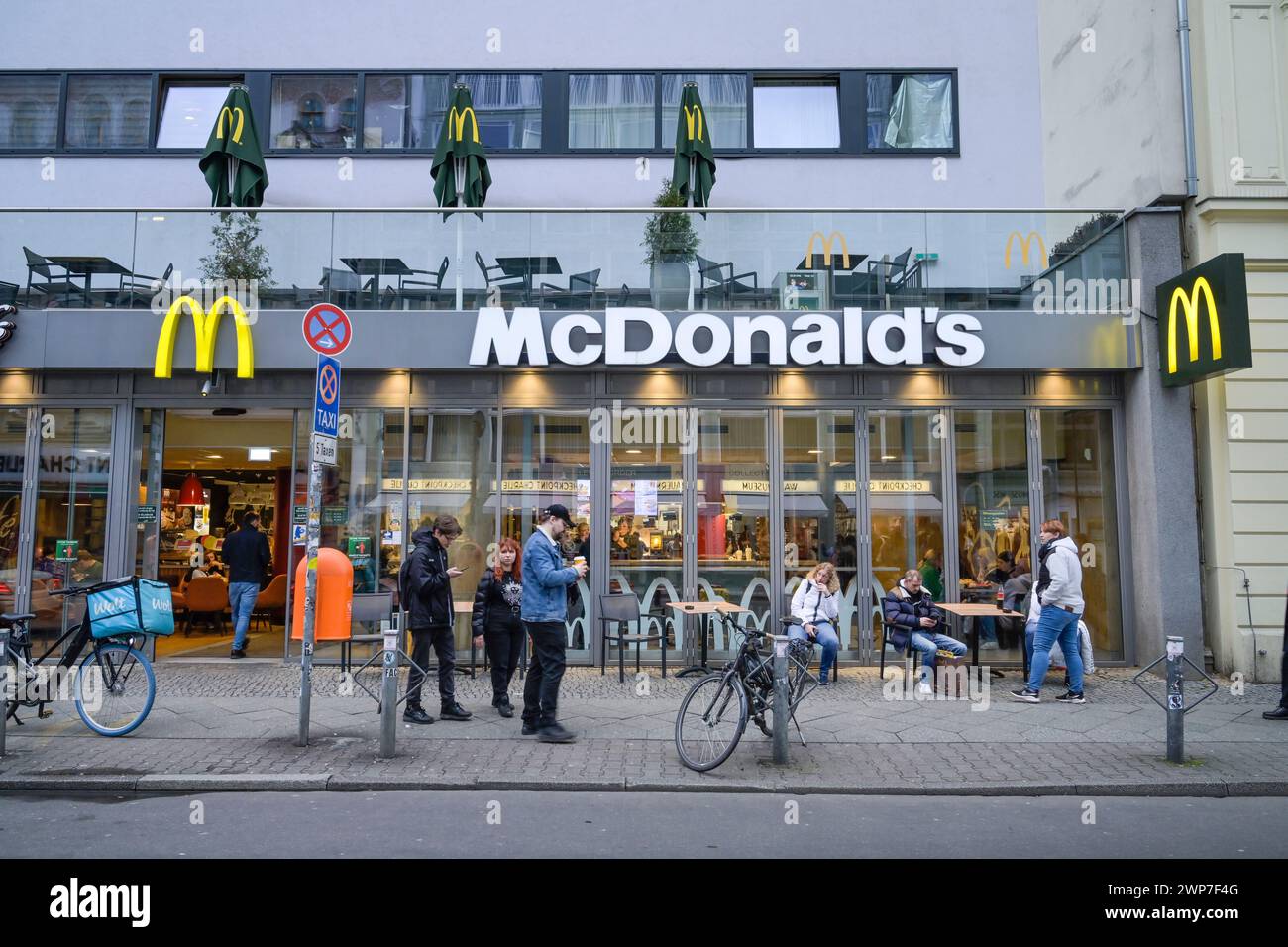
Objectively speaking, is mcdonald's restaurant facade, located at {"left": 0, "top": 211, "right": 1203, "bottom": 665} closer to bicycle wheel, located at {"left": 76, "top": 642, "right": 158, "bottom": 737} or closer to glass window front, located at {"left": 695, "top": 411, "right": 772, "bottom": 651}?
glass window front, located at {"left": 695, "top": 411, "right": 772, "bottom": 651}

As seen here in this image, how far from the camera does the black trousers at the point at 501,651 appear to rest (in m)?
8.64

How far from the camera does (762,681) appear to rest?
24.3ft

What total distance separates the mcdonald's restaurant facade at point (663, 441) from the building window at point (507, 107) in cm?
464

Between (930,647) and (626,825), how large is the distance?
5.52 m

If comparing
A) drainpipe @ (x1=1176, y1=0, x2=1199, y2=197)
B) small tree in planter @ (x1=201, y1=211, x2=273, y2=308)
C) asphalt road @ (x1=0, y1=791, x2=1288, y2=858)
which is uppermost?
drainpipe @ (x1=1176, y1=0, x2=1199, y2=197)

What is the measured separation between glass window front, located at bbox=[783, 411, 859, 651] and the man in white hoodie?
2.61 meters

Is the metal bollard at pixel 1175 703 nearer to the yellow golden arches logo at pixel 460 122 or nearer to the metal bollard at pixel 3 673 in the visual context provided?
the metal bollard at pixel 3 673

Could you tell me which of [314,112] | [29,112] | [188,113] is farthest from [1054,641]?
[29,112]

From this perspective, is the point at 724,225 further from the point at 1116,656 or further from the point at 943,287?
the point at 1116,656

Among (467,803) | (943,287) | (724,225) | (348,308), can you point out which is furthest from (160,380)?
(943,287)

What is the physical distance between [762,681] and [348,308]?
25.2 feet

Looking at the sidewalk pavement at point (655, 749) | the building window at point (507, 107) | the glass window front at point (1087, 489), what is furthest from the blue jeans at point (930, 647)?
the building window at point (507, 107)

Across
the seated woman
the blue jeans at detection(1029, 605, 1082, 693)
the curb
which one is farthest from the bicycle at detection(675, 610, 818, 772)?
the blue jeans at detection(1029, 605, 1082, 693)

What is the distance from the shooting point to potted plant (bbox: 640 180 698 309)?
11883 millimetres
